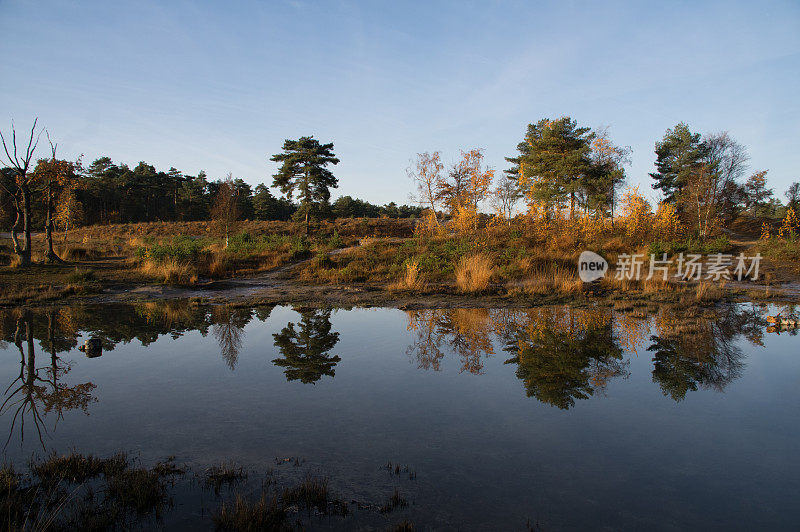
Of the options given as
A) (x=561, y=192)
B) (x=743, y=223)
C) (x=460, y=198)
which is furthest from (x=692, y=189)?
(x=460, y=198)

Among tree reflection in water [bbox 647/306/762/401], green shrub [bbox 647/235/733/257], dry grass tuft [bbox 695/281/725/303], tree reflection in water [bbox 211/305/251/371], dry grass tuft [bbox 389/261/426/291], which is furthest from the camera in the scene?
green shrub [bbox 647/235/733/257]

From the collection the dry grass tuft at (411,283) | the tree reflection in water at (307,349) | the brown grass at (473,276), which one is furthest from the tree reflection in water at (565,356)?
the dry grass tuft at (411,283)

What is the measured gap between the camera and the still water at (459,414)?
9.38ft

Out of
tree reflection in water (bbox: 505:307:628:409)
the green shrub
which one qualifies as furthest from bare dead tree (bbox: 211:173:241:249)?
the green shrub

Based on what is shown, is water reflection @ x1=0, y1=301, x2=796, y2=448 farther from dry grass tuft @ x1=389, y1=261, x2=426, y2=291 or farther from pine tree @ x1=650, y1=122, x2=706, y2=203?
pine tree @ x1=650, y1=122, x2=706, y2=203

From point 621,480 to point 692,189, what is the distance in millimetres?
38662

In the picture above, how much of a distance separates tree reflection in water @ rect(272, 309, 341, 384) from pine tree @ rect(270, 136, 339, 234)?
89.3ft

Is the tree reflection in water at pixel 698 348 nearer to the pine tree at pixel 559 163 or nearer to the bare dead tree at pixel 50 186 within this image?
the pine tree at pixel 559 163

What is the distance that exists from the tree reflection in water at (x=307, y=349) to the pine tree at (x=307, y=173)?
2722cm

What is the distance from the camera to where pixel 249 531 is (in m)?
2.46

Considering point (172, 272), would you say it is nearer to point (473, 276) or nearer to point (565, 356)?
point (473, 276)

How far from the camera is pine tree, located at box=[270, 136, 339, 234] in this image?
35.1 meters

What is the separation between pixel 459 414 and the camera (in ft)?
14.4

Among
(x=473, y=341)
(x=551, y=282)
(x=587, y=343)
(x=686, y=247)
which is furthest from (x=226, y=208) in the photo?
(x=686, y=247)
